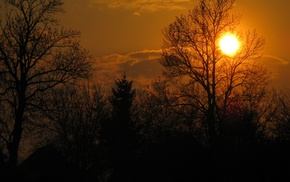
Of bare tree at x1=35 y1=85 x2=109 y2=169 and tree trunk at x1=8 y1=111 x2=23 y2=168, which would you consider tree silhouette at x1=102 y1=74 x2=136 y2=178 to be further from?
tree trunk at x1=8 y1=111 x2=23 y2=168

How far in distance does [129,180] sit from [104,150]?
20675 millimetres

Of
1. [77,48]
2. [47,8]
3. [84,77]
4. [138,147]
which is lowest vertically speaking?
[138,147]

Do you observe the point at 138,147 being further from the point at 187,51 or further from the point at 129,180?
the point at 129,180

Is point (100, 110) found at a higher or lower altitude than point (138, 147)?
higher

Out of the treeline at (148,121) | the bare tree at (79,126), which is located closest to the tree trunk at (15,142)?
the treeline at (148,121)

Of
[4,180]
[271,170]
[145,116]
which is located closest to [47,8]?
[4,180]

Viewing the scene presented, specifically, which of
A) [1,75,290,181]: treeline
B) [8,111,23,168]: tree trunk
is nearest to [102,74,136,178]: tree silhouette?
[1,75,290,181]: treeline

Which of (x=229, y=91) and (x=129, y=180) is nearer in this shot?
(x=129, y=180)

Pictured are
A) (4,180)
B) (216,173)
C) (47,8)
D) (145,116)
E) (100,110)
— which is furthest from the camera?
(145,116)

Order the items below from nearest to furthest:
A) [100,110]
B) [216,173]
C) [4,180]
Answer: [216,173] < [4,180] < [100,110]

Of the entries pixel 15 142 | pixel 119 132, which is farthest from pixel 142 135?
pixel 15 142

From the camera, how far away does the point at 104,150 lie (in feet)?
136

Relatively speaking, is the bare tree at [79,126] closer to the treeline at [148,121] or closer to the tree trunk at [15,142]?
the treeline at [148,121]

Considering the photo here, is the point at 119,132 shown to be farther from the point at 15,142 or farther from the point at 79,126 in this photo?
the point at 15,142
